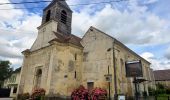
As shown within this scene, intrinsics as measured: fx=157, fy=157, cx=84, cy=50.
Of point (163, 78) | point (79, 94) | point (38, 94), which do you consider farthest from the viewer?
point (163, 78)

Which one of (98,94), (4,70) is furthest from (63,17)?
(4,70)

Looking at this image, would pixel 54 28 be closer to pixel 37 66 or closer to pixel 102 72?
pixel 37 66

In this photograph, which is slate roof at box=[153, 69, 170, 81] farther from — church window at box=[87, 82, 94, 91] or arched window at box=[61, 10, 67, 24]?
arched window at box=[61, 10, 67, 24]

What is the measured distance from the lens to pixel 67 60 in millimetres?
21172

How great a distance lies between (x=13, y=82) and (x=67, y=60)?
3531 centimetres

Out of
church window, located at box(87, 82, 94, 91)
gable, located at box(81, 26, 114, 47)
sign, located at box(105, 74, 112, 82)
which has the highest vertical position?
gable, located at box(81, 26, 114, 47)

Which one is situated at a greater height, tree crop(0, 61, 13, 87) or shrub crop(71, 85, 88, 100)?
tree crop(0, 61, 13, 87)

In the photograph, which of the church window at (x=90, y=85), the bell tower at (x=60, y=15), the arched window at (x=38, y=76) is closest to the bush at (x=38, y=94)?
the arched window at (x=38, y=76)

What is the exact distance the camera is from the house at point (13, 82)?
3702cm

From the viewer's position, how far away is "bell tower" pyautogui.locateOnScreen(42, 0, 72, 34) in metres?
24.9

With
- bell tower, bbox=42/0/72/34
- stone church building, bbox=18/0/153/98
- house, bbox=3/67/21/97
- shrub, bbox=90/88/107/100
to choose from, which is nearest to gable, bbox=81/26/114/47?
stone church building, bbox=18/0/153/98

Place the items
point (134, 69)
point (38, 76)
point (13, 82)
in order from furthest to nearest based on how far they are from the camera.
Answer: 1. point (13, 82)
2. point (38, 76)
3. point (134, 69)

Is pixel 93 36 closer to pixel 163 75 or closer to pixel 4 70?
pixel 163 75

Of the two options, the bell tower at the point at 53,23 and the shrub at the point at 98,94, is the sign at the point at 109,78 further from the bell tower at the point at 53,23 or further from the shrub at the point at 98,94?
the bell tower at the point at 53,23
